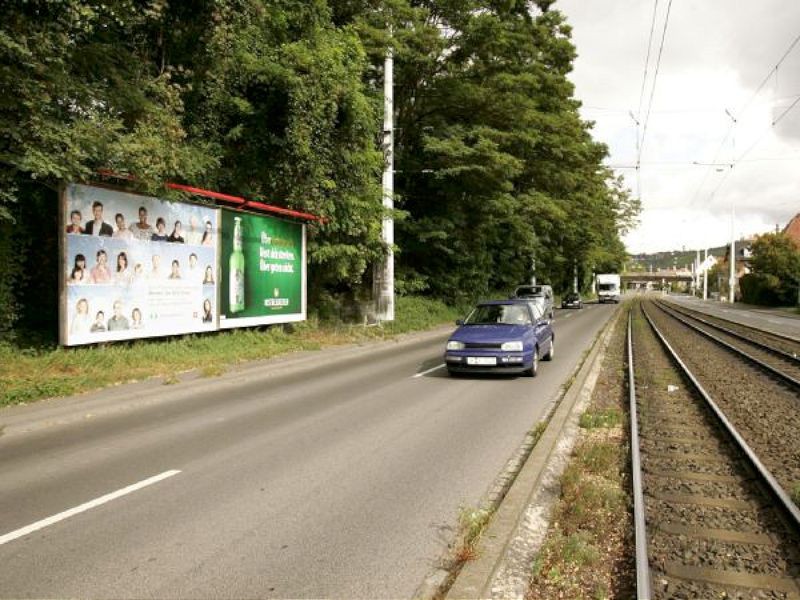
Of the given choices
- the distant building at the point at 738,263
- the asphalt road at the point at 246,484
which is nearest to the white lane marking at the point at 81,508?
the asphalt road at the point at 246,484

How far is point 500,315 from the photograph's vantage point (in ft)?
41.0

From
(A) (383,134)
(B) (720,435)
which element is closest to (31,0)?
(B) (720,435)

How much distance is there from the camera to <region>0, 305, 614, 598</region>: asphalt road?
3.58 meters

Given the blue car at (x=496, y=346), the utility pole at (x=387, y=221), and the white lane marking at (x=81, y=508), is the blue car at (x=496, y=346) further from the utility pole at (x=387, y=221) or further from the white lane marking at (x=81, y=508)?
the utility pole at (x=387, y=221)

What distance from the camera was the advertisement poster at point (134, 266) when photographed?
10.5m

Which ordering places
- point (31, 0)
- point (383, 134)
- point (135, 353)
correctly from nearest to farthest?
1. point (31, 0)
2. point (135, 353)
3. point (383, 134)

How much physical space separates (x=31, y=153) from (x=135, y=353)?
4415mm

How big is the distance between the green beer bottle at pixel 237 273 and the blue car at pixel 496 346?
586cm

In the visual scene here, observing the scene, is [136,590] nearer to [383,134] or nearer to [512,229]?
[383,134]

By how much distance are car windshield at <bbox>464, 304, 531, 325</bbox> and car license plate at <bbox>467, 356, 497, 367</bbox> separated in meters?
1.38

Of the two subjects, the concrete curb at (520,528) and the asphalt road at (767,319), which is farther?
the asphalt road at (767,319)

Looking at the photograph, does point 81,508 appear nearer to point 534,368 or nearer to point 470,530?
point 470,530

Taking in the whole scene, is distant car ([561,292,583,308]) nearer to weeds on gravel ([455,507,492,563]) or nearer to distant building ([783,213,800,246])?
weeds on gravel ([455,507,492,563])

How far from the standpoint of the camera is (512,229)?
1252 inches
